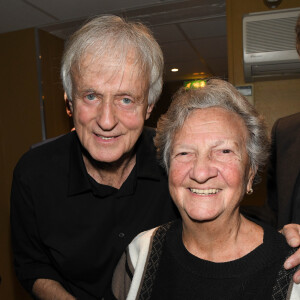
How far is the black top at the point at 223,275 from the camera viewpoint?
1.24 m

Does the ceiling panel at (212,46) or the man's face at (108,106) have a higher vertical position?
the ceiling panel at (212,46)

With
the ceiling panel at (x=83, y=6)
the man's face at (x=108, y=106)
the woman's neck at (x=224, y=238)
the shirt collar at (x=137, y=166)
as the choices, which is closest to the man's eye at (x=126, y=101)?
the man's face at (x=108, y=106)

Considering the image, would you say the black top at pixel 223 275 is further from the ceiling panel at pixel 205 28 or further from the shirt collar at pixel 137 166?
the ceiling panel at pixel 205 28

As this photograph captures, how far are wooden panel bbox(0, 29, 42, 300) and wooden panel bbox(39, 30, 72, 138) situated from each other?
0.37 feet

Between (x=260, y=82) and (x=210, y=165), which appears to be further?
(x=260, y=82)

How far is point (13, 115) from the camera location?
4395 millimetres

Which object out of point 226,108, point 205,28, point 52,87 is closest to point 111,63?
point 226,108

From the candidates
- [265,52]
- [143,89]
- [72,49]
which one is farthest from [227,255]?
[265,52]

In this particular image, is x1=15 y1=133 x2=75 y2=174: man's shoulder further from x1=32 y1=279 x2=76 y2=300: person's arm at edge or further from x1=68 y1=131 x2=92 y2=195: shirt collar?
x1=32 y1=279 x2=76 y2=300: person's arm at edge

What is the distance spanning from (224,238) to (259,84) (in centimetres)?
260

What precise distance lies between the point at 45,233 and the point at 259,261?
1029 millimetres

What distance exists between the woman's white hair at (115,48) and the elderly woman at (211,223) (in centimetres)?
22

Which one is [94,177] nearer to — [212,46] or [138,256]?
[138,256]

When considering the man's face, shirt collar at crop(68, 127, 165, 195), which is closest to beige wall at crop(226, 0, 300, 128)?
shirt collar at crop(68, 127, 165, 195)
